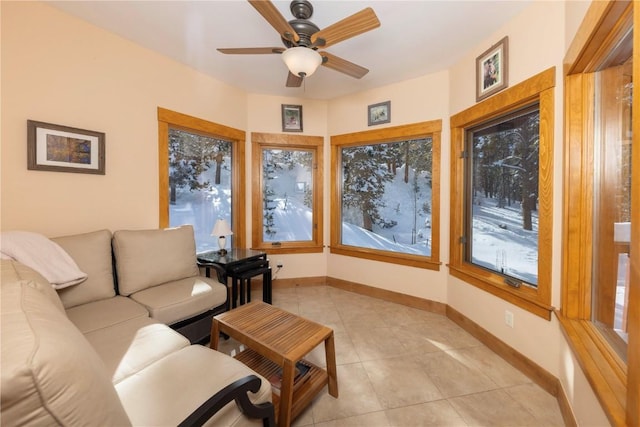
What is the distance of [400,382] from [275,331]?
3.15 ft

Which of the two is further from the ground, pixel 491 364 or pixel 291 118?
pixel 291 118

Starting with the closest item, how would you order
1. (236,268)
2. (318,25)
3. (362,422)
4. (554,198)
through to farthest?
(362,422) → (554,198) → (318,25) → (236,268)

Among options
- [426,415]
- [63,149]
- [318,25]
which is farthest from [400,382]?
[63,149]

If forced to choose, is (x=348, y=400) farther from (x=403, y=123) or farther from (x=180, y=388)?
(x=403, y=123)

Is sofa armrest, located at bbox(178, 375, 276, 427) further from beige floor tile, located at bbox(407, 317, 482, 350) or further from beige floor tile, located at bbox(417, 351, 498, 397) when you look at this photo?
beige floor tile, located at bbox(407, 317, 482, 350)

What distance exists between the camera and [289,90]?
3.28 m

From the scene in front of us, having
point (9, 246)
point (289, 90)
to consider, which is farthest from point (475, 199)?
point (9, 246)

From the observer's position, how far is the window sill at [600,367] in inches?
38.6

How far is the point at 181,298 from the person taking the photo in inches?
75.6

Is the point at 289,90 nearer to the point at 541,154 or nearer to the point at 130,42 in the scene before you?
the point at 130,42

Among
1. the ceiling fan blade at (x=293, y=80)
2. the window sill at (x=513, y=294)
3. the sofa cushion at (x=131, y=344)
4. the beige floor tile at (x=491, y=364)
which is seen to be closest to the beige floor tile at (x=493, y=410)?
the beige floor tile at (x=491, y=364)

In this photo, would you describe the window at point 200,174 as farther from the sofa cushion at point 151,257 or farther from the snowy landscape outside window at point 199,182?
the sofa cushion at point 151,257

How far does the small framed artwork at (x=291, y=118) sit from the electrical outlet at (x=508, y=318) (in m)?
2.98

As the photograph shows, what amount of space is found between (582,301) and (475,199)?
3.83 feet
